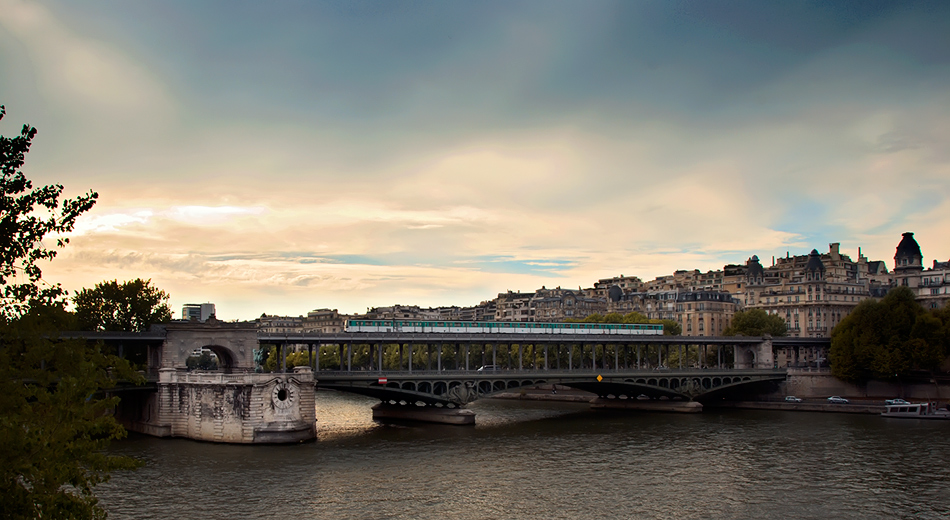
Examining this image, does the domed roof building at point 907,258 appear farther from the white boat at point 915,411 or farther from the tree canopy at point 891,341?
the white boat at point 915,411

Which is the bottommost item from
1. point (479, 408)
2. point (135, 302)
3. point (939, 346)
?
point (479, 408)

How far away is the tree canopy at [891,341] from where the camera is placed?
271ft

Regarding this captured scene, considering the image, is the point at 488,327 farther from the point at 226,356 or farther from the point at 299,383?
the point at 299,383

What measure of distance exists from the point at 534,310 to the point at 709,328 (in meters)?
45.6

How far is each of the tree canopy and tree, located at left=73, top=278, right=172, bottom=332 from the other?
73.0 m

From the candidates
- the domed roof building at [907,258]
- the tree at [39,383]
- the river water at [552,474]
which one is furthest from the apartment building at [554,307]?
the tree at [39,383]

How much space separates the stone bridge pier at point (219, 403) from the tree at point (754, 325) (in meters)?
Answer: 77.5

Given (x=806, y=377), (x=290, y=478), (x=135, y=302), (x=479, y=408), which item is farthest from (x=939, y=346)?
(x=135, y=302)

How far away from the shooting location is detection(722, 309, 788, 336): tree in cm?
11569

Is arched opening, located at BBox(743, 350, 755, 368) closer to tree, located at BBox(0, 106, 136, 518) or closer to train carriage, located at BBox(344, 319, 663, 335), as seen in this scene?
train carriage, located at BBox(344, 319, 663, 335)

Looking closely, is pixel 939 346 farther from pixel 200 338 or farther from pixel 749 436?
pixel 200 338

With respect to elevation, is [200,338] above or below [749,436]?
above

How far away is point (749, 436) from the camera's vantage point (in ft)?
203

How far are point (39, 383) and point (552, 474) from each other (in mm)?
32277
